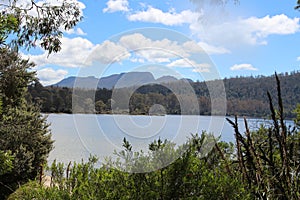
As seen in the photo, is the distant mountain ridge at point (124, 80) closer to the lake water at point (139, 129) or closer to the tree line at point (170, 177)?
the lake water at point (139, 129)

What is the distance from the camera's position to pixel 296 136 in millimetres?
1885

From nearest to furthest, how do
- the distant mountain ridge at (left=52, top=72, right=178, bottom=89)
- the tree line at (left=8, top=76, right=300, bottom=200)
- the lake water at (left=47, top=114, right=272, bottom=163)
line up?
the tree line at (left=8, top=76, right=300, bottom=200), the lake water at (left=47, top=114, right=272, bottom=163), the distant mountain ridge at (left=52, top=72, right=178, bottom=89)

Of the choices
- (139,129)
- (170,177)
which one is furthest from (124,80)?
(170,177)

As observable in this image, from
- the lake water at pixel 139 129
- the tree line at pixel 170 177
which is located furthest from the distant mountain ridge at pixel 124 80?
the tree line at pixel 170 177

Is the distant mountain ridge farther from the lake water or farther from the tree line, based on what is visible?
the tree line

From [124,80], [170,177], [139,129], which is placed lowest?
[170,177]

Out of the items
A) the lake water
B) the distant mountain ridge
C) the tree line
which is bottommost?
the tree line

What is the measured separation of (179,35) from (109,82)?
461mm

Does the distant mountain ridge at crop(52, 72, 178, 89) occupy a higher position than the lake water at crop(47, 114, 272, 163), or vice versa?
the distant mountain ridge at crop(52, 72, 178, 89)

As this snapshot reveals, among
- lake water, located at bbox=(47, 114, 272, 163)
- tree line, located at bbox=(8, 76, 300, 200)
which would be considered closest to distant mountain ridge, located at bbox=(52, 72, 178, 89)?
lake water, located at bbox=(47, 114, 272, 163)

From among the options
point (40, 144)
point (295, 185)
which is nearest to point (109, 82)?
point (295, 185)

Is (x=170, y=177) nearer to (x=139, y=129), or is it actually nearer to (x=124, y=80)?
(x=139, y=129)

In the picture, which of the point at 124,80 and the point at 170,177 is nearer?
the point at 170,177

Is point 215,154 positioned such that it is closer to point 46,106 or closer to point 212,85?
point 212,85
